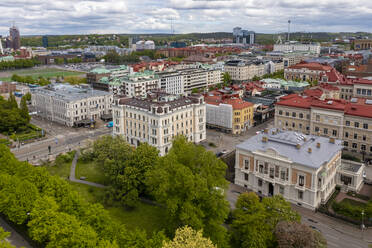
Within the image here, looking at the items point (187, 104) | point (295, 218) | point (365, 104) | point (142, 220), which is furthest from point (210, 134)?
point (295, 218)

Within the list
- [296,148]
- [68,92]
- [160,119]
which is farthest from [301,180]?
[68,92]

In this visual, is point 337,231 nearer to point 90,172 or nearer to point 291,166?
point 291,166

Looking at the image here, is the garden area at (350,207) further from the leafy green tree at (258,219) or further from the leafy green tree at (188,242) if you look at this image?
the leafy green tree at (188,242)

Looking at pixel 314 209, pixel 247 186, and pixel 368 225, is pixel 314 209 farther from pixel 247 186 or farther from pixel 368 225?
pixel 247 186

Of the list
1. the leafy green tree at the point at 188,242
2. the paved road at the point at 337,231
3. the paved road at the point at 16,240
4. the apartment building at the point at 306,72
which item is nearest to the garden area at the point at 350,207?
the paved road at the point at 337,231

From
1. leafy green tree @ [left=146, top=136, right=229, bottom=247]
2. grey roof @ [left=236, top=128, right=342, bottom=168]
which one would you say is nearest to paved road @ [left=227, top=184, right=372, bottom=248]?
grey roof @ [left=236, top=128, right=342, bottom=168]
